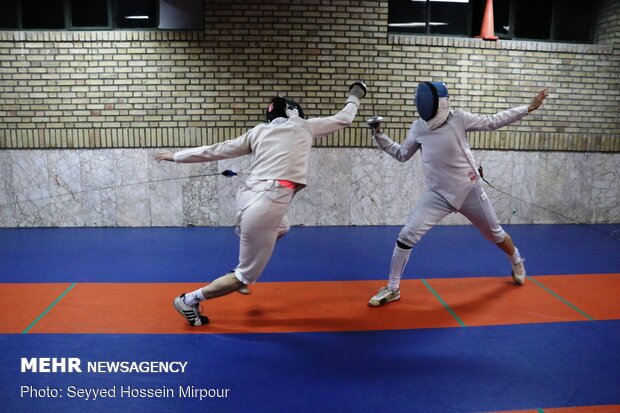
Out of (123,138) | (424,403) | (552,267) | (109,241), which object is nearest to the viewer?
(424,403)

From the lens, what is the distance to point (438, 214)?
416 cm

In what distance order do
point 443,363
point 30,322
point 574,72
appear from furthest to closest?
point 574,72 → point 30,322 → point 443,363

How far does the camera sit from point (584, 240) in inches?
256

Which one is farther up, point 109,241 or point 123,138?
point 123,138

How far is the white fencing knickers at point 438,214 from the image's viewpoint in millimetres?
4102

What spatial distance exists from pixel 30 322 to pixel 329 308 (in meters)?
2.50

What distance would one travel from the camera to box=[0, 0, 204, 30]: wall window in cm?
665

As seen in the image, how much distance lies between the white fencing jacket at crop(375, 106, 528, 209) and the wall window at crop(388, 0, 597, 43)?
354 centimetres

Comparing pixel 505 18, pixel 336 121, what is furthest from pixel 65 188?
pixel 505 18

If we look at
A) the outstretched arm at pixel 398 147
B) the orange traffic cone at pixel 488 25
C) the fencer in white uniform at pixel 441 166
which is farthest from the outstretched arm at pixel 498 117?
the orange traffic cone at pixel 488 25

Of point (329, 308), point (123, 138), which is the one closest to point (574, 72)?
point (329, 308)

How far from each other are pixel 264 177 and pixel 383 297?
164 centimetres

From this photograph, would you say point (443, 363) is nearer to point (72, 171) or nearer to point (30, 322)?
point (30, 322)

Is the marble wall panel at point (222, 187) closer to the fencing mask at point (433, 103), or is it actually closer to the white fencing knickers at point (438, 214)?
the white fencing knickers at point (438, 214)
